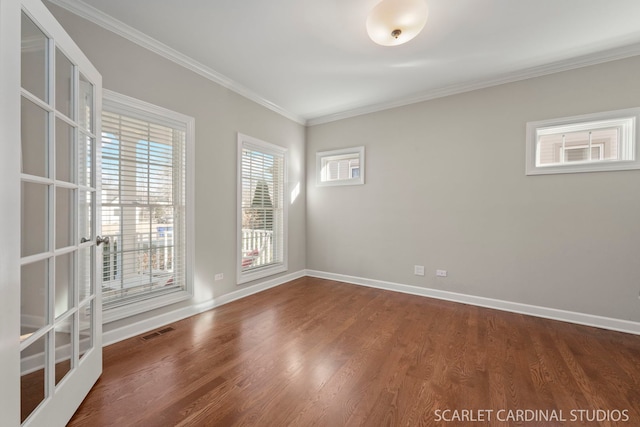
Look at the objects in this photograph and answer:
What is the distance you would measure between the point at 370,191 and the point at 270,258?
1959 mm

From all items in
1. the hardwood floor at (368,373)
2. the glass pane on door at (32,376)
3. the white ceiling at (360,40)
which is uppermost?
the white ceiling at (360,40)

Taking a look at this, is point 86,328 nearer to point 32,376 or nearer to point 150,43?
point 32,376

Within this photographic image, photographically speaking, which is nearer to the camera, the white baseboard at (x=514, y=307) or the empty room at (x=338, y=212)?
the empty room at (x=338, y=212)

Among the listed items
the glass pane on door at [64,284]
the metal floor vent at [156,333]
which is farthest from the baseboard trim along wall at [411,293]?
the glass pane on door at [64,284]

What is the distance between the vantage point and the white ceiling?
2043mm

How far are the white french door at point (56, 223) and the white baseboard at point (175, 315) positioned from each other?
592mm

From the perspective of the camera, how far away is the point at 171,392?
1.64 metres

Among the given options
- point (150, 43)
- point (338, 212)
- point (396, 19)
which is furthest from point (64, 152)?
point (338, 212)

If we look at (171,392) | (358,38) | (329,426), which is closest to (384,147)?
(358,38)

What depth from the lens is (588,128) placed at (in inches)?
107

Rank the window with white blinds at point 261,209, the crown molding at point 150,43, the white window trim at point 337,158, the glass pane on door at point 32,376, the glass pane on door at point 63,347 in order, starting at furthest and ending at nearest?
the white window trim at point 337,158 → the window with white blinds at point 261,209 → the crown molding at point 150,43 → the glass pane on door at point 63,347 → the glass pane on door at point 32,376

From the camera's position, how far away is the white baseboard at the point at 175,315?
226 centimetres

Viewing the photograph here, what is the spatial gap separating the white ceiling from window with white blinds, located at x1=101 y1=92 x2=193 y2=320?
0.75m

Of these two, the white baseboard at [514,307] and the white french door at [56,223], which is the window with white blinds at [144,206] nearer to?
the white french door at [56,223]
